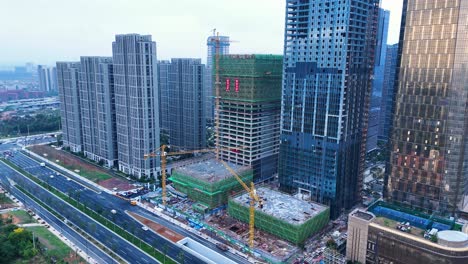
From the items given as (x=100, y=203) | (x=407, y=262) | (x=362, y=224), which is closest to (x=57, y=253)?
(x=100, y=203)

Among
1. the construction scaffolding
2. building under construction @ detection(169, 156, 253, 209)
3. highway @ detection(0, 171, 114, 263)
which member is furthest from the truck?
the construction scaffolding

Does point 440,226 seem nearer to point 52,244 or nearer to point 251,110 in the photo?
point 251,110

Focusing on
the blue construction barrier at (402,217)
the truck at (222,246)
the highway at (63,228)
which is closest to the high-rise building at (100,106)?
the highway at (63,228)

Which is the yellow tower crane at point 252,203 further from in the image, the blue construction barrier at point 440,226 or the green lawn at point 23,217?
the green lawn at point 23,217

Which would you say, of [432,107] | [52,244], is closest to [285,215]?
[432,107]

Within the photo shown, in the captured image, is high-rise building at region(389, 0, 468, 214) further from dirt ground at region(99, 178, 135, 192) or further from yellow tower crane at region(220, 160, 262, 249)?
dirt ground at region(99, 178, 135, 192)
